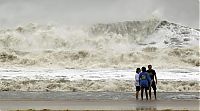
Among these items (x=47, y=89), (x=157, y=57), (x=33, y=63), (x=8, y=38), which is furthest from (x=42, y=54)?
(x=47, y=89)

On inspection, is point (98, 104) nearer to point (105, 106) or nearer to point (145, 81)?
point (105, 106)

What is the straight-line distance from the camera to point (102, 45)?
41.6 m

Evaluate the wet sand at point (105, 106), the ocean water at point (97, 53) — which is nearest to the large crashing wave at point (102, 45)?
the ocean water at point (97, 53)

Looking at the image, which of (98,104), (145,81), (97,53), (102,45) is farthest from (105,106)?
(102,45)

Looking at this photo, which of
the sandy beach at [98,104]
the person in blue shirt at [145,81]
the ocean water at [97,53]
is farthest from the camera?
the ocean water at [97,53]

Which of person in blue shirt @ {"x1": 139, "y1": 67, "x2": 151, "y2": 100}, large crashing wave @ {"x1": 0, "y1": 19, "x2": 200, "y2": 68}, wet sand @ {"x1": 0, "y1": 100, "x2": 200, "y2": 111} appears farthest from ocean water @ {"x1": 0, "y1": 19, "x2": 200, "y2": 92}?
wet sand @ {"x1": 0, "y1": 100, "x2": 200, "y2": 111}

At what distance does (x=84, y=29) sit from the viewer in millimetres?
46312

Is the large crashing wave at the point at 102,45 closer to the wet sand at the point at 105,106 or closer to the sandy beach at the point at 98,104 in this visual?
the sandy beach at the point at 98,104

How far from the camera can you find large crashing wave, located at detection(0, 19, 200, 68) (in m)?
35.3

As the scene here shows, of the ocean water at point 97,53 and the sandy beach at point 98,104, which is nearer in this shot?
the sandy beach at point 98,104

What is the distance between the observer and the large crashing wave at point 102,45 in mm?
35344

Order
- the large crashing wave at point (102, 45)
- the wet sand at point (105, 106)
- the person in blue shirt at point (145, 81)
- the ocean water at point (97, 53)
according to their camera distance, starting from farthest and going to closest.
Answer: the large crashing wave at point (102, 45) → the ocean water at point (97, 53) → the person in blue shirt at point (145, 81) → the wet sand at point (105, 106)

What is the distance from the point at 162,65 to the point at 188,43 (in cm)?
828

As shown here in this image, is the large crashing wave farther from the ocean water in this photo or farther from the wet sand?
the wet sand
